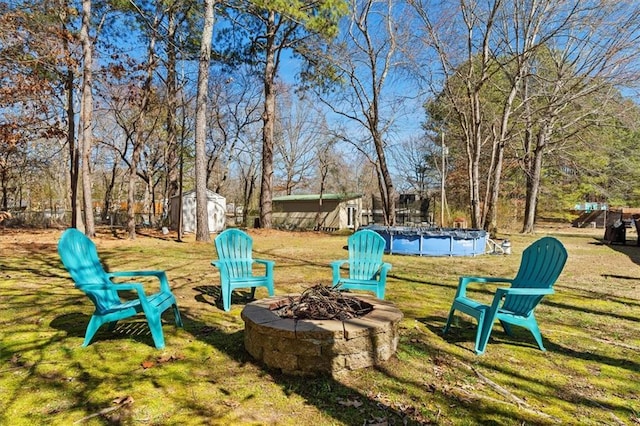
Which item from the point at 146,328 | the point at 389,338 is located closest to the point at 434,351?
the point at 389,338

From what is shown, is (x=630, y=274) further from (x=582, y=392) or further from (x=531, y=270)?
(x=582, y=392)

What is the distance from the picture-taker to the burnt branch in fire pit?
288cm

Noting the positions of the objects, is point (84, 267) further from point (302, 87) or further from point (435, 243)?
point (302, 87)

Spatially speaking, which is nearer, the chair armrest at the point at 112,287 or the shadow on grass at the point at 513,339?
the chair armrest at the point at 112,287

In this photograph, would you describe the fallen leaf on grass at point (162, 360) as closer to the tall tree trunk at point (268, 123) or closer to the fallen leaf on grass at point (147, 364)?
the fallen leaf on grass at point (147, 364)

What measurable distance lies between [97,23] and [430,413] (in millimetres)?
14399

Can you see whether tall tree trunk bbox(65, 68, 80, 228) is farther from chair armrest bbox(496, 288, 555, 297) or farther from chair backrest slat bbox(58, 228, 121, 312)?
chair armrest bbox(496, 288, 555, 297)

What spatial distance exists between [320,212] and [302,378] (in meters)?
19.4

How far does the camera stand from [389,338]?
279cm

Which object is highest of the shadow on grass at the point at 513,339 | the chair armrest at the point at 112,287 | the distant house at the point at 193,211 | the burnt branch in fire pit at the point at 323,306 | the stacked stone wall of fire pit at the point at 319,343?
the distant house at the point at 193,211

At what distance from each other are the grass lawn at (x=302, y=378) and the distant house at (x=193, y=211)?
11.1 m

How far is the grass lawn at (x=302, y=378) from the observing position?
2139 millimetres

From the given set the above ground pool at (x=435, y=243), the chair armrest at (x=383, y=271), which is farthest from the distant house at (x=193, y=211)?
the chair armrest at (x=383, y=271)

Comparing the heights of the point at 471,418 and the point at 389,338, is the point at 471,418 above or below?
below
